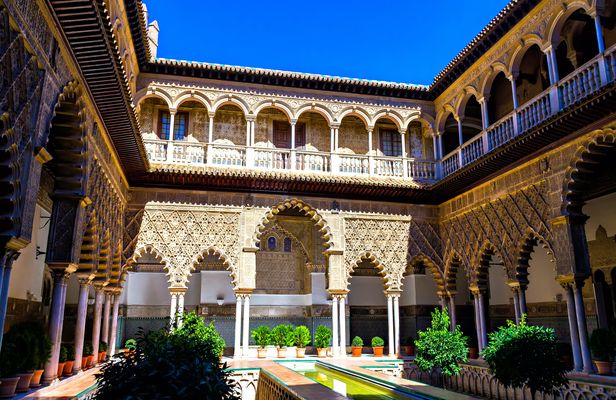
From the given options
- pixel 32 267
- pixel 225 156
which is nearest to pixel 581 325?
pixel 225 156

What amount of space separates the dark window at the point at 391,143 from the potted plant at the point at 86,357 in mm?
10213

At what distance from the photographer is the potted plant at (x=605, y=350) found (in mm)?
9711

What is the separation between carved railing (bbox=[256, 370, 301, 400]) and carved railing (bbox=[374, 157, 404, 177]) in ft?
25.4

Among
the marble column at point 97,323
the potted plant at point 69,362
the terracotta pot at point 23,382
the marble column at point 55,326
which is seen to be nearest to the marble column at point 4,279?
the terracotta pot at point 23,382

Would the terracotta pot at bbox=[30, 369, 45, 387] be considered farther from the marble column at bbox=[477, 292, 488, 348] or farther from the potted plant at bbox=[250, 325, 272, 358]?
the marble column at bbox=[477, 292, 488, 348]

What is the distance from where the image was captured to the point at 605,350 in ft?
32.0

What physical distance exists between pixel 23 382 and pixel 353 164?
32.8ft

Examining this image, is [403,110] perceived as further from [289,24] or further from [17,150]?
[17,150]

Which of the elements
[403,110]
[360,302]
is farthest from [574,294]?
[360,302]

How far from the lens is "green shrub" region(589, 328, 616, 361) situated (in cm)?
971

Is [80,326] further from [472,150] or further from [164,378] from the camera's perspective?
[472,150]

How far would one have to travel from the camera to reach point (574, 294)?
9.94m

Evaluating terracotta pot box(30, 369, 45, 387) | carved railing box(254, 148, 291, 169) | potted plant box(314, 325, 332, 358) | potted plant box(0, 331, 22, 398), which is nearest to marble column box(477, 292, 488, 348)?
potted plant box(314, 325, 332, 358)

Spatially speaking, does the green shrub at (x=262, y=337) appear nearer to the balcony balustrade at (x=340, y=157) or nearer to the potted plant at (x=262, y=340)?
the potted plant at (x=262, y=340)
